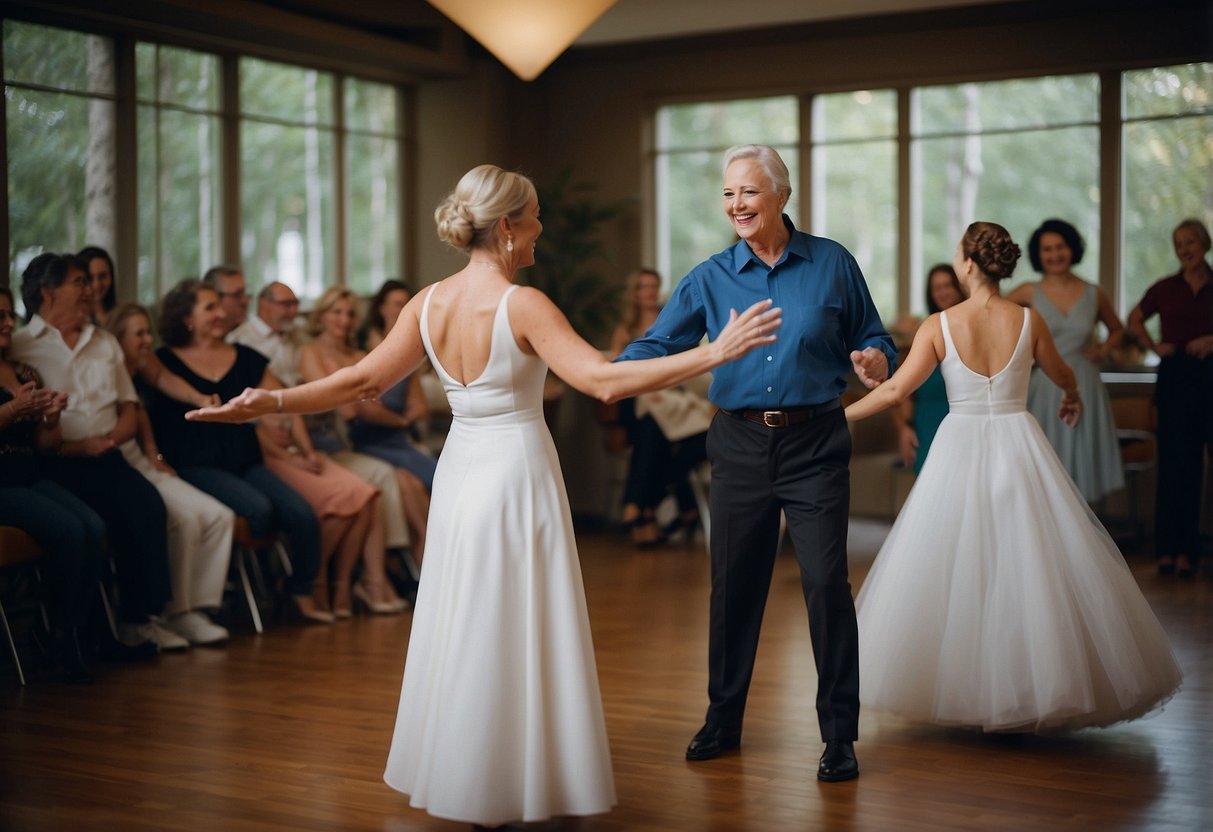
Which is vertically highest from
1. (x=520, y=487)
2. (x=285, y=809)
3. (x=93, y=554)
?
(x=520, y=487)

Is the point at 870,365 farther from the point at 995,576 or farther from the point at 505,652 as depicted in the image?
the point at 505,652

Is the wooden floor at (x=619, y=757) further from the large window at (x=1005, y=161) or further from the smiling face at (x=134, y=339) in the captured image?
the large window at (x=1005, y=161)

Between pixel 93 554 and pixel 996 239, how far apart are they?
3.42 meters

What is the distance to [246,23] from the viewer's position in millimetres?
7941

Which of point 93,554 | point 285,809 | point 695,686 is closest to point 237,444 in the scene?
point 93,554

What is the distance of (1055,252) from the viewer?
7473 mm

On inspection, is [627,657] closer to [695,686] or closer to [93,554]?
[695,686]

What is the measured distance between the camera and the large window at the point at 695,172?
1041 cm

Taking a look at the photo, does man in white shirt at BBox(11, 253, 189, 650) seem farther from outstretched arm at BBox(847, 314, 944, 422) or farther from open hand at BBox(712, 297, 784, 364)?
open hand at BBox(712, 297, 784, 364)

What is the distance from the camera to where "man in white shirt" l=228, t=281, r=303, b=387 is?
22.3 ft

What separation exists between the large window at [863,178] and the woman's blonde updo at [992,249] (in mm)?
5686

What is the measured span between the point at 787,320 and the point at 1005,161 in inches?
254

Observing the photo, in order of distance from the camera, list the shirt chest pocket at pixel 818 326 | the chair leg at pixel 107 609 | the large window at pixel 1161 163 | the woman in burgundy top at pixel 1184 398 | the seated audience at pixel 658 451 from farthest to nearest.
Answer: the large window at pixel 1161 163 → the seated audience at pixel 658 451 → the woman in burgundy top at pixel 1184 398 → the chair leg at pixel 107 609 → the shirt chest pocket at pixel 818 326

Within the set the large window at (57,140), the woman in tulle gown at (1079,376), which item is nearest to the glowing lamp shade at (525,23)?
the large window at (57,140)
